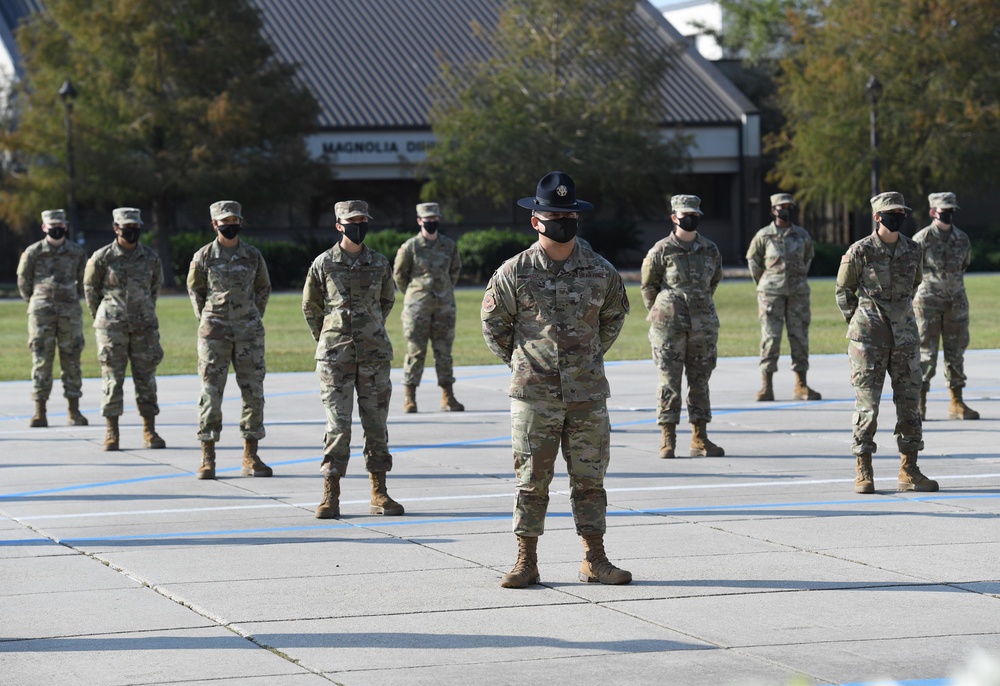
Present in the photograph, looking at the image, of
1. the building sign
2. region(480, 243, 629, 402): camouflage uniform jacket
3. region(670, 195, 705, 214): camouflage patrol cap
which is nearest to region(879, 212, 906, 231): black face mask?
region(670, 195, 705, 214): camouflage patrol cap

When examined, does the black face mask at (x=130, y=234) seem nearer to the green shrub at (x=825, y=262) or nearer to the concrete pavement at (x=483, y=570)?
the concrete pavement at (x=483, y=570)

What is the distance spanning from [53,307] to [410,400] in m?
3.78

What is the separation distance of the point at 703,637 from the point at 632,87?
39.8 m

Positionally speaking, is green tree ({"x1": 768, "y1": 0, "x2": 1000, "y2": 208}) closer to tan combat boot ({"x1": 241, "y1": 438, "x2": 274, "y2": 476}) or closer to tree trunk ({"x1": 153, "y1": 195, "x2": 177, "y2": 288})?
tree trunk ({"x1": 153, "y1": 195, "x2": 177, "y2": 288})

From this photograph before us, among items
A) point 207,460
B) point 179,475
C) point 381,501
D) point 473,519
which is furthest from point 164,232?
point 473,519

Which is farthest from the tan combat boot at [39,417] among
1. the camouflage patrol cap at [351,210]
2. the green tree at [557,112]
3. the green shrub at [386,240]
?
the green tree at [557,112]

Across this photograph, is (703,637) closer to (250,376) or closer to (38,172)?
(250,376)

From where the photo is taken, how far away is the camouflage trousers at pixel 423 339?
629 inches

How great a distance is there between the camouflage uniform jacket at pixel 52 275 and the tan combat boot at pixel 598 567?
28.8 feet

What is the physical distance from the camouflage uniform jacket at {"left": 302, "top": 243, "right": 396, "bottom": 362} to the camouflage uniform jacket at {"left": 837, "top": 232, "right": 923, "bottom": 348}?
322 centimetres

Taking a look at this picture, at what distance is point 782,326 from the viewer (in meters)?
16.5

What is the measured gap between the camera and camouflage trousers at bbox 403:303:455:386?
16.0 meters

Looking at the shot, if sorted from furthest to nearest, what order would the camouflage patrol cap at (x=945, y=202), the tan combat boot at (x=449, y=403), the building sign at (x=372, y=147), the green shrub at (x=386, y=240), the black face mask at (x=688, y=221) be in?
the building sign at (x=372, y=147) < the green shrub at (x=386, y=240) < the tan combat boot at (x=449, y=403) < the camouflage patrol cap at (x=945, y=202) < the black face mask at (x=688, y=221)

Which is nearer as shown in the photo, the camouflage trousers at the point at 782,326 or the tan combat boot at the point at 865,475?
the tan combat boot at the point at 865,475
